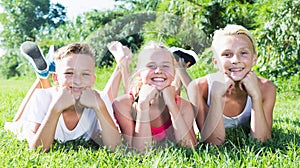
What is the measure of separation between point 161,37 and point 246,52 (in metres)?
0.52

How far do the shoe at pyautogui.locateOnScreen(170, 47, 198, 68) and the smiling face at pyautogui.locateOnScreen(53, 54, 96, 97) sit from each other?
49 cm

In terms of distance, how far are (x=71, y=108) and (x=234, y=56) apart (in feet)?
3.38

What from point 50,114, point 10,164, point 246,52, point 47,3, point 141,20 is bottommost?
point 10,164

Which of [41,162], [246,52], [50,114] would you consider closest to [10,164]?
[41,162]

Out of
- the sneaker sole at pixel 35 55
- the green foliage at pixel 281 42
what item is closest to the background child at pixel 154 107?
the sneaker sole at pixel 35 55

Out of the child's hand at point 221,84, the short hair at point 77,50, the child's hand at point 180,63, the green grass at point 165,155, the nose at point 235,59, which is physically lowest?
the green grass at point 165,155

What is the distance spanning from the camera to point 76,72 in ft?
7.86

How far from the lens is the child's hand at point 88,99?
7.79 ft

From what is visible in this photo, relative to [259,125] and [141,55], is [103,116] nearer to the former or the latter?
[141,55]

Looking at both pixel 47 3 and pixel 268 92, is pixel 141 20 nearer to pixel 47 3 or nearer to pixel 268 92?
pixel 268 92

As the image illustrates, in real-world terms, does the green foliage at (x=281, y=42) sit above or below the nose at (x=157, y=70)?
above

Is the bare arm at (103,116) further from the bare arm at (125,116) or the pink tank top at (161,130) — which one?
the pink tank top at (161,130)

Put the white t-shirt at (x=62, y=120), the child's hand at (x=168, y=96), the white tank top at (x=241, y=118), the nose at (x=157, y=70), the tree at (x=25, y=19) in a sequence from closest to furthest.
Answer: the nose at (x=157, y=70), the child's hand at (x=168, y=96), the white t-shirt at (x=62, y=120), the white tank top at (x=241, y=118), the tree at (x=25, y=19)

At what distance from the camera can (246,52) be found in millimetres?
2582
